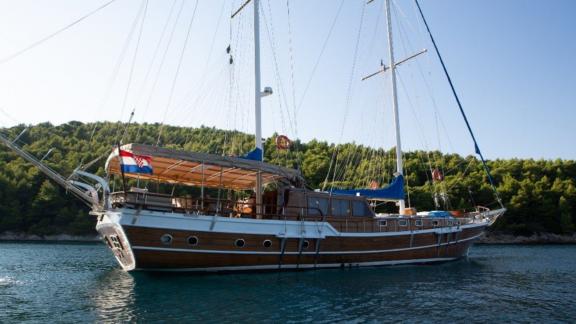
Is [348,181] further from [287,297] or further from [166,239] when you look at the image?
[287,297]

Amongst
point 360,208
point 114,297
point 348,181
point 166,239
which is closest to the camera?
point 114,297

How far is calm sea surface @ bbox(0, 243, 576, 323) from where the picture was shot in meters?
11.9

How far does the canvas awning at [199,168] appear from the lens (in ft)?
54.7

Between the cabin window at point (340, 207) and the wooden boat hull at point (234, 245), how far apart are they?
144 centimetres

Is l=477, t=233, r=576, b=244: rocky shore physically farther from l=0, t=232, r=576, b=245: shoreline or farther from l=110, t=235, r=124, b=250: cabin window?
l=110, t=235, r=124, b=250: cabin window

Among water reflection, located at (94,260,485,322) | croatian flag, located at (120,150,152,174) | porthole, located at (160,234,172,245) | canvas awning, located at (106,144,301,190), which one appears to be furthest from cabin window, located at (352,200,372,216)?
croatian flag, located at (120,150,152,174)

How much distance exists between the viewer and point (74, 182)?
659 inches

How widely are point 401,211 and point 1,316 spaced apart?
68.7ft

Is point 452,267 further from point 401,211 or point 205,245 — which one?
point 205,245

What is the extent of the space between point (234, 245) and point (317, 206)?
5193 millimetres

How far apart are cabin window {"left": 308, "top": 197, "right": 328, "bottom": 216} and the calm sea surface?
9.50ft

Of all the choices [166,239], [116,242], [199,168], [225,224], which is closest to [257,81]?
[199,168]

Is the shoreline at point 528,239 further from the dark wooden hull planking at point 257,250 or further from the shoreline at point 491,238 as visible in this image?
the dark wooden hull planking at point 257,250

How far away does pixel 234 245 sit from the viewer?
18000 mm
